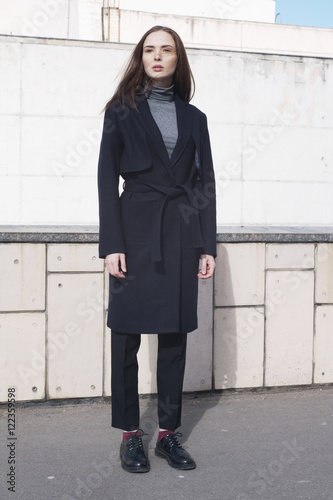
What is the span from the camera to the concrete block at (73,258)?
4234mm

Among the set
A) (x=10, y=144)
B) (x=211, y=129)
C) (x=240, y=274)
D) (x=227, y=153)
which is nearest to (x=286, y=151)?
(x=227, y=153)

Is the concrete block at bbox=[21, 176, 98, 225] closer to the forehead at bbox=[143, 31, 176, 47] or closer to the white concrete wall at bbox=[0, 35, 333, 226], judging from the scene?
the white concrete wall at bbox=[0, 35, 333, 226]

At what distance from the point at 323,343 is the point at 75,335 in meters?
1.67

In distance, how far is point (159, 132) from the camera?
10.6ft

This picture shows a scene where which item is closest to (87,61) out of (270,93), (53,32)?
(270,93)

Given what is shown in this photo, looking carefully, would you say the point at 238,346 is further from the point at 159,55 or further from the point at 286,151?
the point at 286,151

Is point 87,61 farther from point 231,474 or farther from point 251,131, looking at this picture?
point 231,474

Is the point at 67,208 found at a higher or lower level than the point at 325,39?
lower

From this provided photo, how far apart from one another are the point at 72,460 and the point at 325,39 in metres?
20.1

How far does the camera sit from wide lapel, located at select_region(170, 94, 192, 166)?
3.24m

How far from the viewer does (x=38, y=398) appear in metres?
4.23

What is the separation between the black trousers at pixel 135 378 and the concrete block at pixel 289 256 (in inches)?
55.4

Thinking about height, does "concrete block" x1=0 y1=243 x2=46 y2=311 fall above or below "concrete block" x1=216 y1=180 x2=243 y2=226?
below

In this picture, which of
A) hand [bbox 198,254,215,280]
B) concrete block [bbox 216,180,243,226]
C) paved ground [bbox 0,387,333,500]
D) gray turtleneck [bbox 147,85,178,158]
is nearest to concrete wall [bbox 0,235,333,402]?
paved ground [bbox 0,387,333,500]
